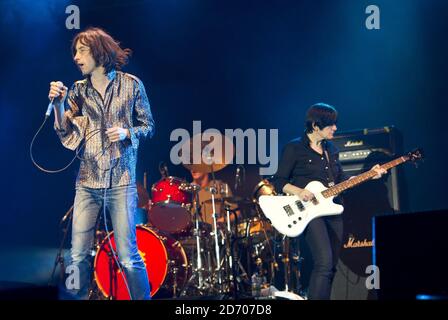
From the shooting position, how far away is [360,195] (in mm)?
7152

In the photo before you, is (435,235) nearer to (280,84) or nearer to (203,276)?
(203,276)

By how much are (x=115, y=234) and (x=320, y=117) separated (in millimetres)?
2682

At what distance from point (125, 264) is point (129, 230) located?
0.25 metres

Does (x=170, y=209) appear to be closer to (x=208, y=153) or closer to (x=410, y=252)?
(x=208, y=153)

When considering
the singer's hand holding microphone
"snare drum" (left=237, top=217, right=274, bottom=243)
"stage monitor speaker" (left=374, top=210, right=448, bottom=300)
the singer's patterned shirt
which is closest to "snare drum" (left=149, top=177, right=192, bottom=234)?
"snare drum" (left=237, top=217, right=274, bottom=243)

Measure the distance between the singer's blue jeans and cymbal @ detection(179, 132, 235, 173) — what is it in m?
3.93

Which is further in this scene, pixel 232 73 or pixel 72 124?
pixel 232 73

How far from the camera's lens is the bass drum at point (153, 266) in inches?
297

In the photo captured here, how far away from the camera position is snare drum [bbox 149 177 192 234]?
310 inches

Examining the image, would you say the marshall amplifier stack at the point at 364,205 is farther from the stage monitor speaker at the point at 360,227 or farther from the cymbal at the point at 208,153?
the cymbal at the point at 208,153

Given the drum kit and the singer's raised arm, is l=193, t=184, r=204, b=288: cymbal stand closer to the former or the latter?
the drum kit

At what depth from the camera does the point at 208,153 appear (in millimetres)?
8695

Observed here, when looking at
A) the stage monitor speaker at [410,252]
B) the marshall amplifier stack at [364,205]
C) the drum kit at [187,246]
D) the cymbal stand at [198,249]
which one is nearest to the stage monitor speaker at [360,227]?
the marshall amplifier stack at [364,205]

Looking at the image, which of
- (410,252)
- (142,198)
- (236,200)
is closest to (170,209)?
(142,198)
